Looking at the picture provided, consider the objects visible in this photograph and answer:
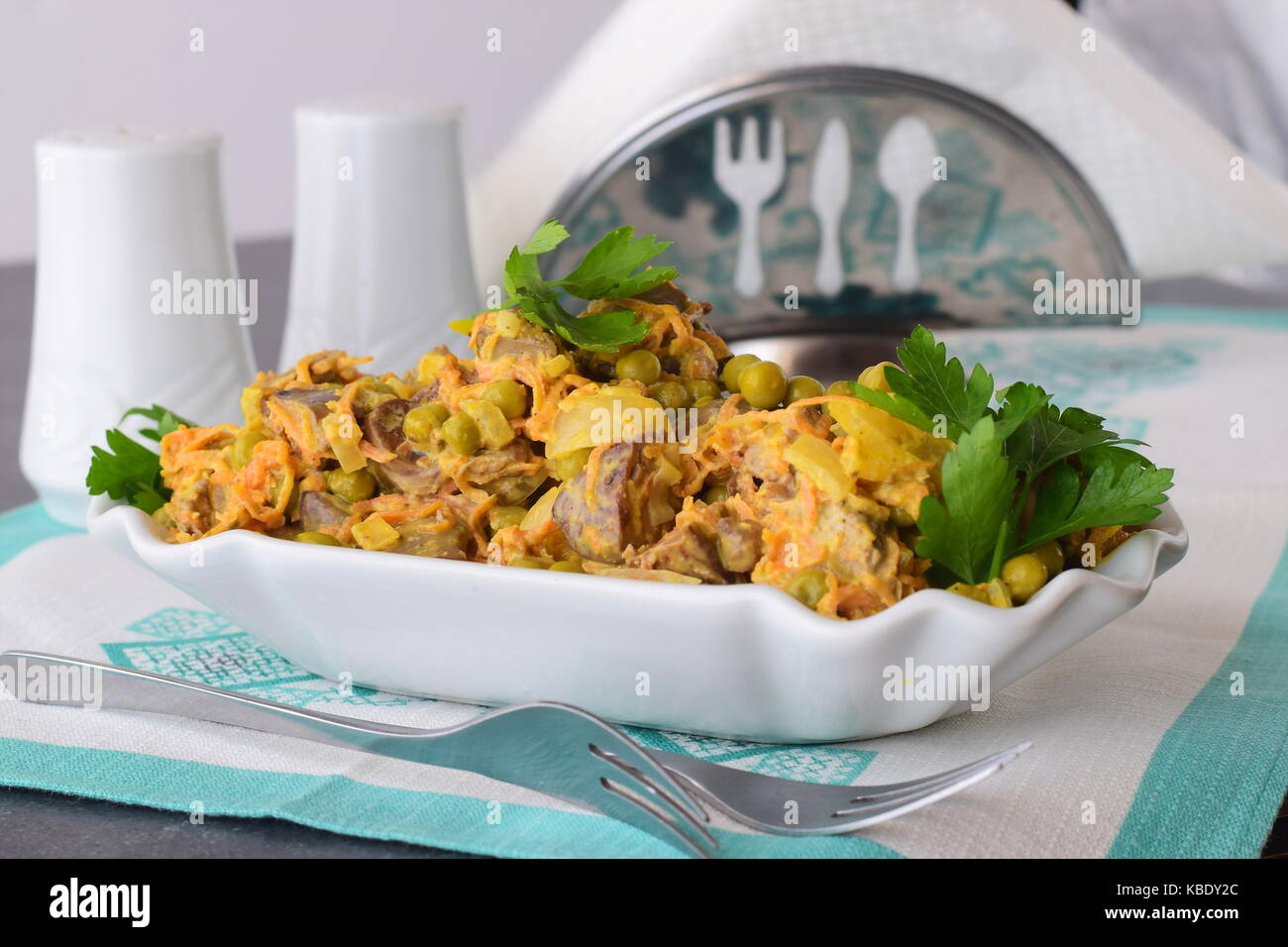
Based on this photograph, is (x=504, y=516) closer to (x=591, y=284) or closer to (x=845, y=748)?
(x=591, y=284)

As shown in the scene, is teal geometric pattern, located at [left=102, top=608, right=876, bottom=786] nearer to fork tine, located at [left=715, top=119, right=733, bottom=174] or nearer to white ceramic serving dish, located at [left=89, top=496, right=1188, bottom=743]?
white ceramic serving dish, located at [left=89, top=496, right=1188, bottom=743]

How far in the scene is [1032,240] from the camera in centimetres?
305

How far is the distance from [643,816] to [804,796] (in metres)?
0.13

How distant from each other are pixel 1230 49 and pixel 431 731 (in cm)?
444

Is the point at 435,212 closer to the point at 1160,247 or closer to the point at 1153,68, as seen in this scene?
the point at 1160,247

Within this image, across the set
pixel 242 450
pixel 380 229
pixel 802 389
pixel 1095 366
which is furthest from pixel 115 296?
pixel 1095 366

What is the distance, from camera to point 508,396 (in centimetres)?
142

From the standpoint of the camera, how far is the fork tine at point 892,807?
112 cm

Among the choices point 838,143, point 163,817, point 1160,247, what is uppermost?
point 838,143

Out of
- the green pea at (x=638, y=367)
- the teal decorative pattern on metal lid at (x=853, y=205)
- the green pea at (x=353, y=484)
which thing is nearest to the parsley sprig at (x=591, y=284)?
the green pea at (x=638, y=367)

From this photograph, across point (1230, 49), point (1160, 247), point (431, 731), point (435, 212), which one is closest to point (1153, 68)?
point (1230, 49)

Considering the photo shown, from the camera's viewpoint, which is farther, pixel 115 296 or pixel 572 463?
pixel 115 296

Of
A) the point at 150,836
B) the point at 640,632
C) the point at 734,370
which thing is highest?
the point at 734,370

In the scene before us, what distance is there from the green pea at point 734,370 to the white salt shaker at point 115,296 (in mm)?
1014
